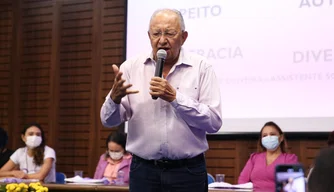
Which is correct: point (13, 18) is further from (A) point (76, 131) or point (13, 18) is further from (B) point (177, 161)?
(B) point (177, 161)

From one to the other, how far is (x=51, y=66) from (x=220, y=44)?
2055 millimetres

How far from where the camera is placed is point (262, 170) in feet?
14.0

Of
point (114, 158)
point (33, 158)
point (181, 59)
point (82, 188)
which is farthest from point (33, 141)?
point (181, 59)

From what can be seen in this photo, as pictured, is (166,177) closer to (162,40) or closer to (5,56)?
(162,40)

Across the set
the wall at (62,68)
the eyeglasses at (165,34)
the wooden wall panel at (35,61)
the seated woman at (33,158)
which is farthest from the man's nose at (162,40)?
the wooden wall panel at (35,61)

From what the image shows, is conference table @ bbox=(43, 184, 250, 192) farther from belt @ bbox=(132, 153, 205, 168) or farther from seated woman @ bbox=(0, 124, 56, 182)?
belt @ bbox=(132, 153, 205, 168)

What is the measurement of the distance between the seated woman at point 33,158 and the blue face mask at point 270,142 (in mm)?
1813

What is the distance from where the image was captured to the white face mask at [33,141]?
4.71 metres

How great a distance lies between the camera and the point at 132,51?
5.39 metres

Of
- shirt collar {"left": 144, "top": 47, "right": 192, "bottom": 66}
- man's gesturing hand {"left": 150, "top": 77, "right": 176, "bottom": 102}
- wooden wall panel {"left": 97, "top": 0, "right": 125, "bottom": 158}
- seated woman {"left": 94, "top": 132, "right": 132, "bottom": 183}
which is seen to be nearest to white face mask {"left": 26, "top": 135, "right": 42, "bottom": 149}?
seated woman {"left": 94, "top": 132, "right": 132, "bottom": 183}

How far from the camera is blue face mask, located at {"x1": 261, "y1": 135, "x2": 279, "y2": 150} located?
14.0ft

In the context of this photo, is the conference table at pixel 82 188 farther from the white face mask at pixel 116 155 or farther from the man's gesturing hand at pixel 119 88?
the man's gesturing hand at pixel 119 88

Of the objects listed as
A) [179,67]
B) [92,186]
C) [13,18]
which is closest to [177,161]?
[179,67]

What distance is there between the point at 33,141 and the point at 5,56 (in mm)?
1928
